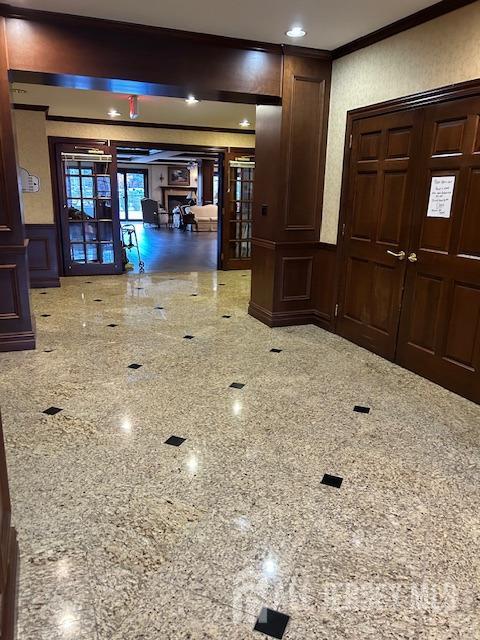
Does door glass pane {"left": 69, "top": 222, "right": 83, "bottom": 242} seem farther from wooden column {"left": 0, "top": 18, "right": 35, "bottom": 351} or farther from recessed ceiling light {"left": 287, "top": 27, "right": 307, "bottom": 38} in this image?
recessed ceiling light {"left": 287, "top": 27, "right": 307, "bottom": 38}

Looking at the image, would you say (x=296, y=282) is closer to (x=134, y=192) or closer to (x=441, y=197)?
(x=441, y=197)

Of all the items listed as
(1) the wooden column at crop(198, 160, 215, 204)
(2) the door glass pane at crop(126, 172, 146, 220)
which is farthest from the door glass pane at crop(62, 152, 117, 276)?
(2) the door glass pane at crop(126, 172, 146, 220)

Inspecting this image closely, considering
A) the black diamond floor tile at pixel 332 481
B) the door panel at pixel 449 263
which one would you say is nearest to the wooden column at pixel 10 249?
the black diamond floor tile at pixel 332 481

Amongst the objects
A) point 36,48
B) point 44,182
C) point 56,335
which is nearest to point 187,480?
point 56,335

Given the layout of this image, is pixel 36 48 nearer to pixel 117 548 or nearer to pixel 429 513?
pixel 117 548

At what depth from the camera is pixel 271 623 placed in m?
1.58

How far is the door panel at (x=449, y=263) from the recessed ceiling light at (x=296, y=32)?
141 cm

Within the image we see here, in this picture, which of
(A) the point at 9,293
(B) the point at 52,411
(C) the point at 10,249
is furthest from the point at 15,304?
(B) the point at 52,411

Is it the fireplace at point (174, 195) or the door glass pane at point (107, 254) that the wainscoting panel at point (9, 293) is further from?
the fireplace at point (174, 195)

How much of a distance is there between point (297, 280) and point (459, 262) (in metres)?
2.07

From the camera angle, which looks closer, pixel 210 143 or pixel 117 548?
pixel 117 548

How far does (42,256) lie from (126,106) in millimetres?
2674

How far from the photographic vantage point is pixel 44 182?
7121mm

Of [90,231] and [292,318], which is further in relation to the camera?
[90,231]
